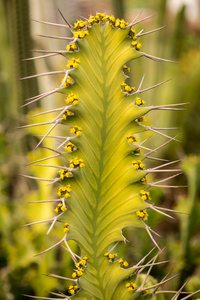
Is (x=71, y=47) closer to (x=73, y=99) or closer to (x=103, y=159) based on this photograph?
(x=73, y=99)

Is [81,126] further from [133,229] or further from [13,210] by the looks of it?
[13,210]

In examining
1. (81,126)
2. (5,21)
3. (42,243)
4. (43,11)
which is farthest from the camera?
(43,11)

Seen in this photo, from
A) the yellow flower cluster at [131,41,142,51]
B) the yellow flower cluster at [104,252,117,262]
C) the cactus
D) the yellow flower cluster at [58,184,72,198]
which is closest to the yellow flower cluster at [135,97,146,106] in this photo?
the cactus

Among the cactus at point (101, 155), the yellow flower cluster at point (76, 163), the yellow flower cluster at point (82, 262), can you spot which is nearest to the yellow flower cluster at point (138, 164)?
the cactus at point (101, 155)

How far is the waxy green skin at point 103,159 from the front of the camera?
88 centimetres

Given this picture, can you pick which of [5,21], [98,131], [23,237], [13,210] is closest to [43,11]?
[5,21]

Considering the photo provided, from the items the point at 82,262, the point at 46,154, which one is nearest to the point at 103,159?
the point at 82,262

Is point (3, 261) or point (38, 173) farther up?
point (38, 173)

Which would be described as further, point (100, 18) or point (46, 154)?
point (46, 154)

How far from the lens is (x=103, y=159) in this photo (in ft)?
2.99

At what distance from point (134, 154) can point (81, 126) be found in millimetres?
131

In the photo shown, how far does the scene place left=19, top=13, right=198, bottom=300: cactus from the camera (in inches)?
34.3

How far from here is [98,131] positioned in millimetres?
901

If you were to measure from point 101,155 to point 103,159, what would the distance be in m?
0.01
